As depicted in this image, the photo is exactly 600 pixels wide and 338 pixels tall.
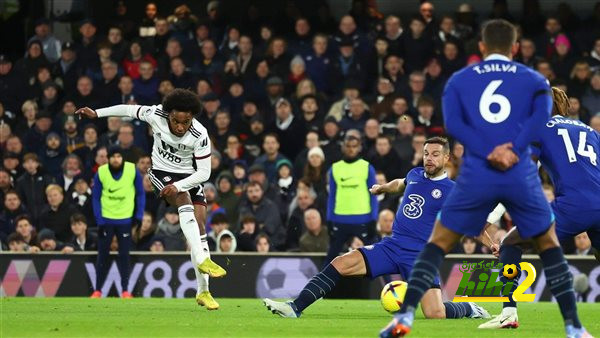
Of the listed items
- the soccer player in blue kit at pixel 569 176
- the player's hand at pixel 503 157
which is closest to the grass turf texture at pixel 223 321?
the soccer player in blue kit at pixel 569 176

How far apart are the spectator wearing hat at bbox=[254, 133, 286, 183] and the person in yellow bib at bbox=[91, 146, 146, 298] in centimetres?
256

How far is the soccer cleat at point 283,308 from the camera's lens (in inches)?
427

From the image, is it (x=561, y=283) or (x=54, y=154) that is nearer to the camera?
(x=561, y=283)

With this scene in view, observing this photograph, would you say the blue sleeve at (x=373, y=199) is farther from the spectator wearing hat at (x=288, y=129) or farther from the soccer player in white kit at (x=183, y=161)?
the soccer player in white kit at (x=183, y=161)

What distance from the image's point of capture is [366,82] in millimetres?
21000

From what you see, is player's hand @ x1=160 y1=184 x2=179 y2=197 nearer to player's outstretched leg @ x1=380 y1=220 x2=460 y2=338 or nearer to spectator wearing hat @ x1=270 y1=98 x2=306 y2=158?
player's outstretched leg @ x1=380 y1=220 x2=460 y2=338

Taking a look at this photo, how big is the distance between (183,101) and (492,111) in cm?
475

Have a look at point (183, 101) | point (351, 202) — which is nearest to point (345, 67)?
point (351, 202)

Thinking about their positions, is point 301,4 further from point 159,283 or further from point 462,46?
point 159,283

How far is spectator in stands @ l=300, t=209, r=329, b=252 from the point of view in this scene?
17.6 meters

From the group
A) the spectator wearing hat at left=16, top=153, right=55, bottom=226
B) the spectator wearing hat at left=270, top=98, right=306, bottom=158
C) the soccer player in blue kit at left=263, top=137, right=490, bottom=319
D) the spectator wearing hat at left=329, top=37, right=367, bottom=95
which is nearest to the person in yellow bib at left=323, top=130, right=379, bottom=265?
the spectator wearing hat at left=270, top=98, right=306, bottom=158

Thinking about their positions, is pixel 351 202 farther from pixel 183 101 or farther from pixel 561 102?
pixel 561 102

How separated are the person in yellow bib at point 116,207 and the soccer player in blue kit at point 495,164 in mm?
9139

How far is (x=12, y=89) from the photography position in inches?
879
